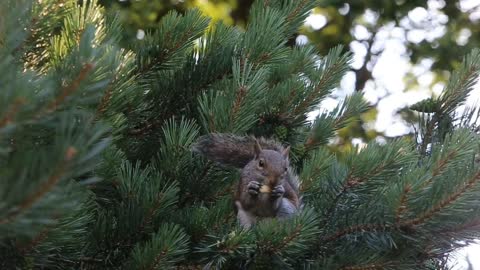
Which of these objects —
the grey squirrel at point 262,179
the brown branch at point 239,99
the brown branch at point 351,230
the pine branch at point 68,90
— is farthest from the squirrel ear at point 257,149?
the pine branch at point 68,90

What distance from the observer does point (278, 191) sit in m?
1.47

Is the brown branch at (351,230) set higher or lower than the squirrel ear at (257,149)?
lower

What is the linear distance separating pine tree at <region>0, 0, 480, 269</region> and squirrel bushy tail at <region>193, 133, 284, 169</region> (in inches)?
0.8

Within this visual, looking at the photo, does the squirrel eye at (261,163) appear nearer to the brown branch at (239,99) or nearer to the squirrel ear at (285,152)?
the squirrel ear at (285,152)

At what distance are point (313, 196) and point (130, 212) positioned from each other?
0.34 meters

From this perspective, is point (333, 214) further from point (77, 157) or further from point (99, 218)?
point (77, 157)

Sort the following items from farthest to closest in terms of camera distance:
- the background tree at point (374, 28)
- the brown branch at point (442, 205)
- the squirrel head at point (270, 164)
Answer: the background tree at point (374, 28), the squirrel head at point (270, 164), the brown branch at point (442, 205)

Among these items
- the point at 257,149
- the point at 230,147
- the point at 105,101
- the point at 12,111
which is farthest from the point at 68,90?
the point at 257,149

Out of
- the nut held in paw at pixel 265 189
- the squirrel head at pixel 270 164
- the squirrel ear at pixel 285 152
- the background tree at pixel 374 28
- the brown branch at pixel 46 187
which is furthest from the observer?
the background tree at pixel 374 28

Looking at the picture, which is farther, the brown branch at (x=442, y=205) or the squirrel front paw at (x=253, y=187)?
the squirrel front paw at (x=253, y=187)

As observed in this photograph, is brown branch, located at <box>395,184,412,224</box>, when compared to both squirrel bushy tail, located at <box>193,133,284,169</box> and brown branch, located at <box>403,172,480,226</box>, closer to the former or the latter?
brown branch, located at <box>403,172,480,226</box>

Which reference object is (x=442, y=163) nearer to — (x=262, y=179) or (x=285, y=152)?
(x=285, y=152)

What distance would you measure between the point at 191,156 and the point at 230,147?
0.14m

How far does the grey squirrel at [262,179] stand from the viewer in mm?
1364
